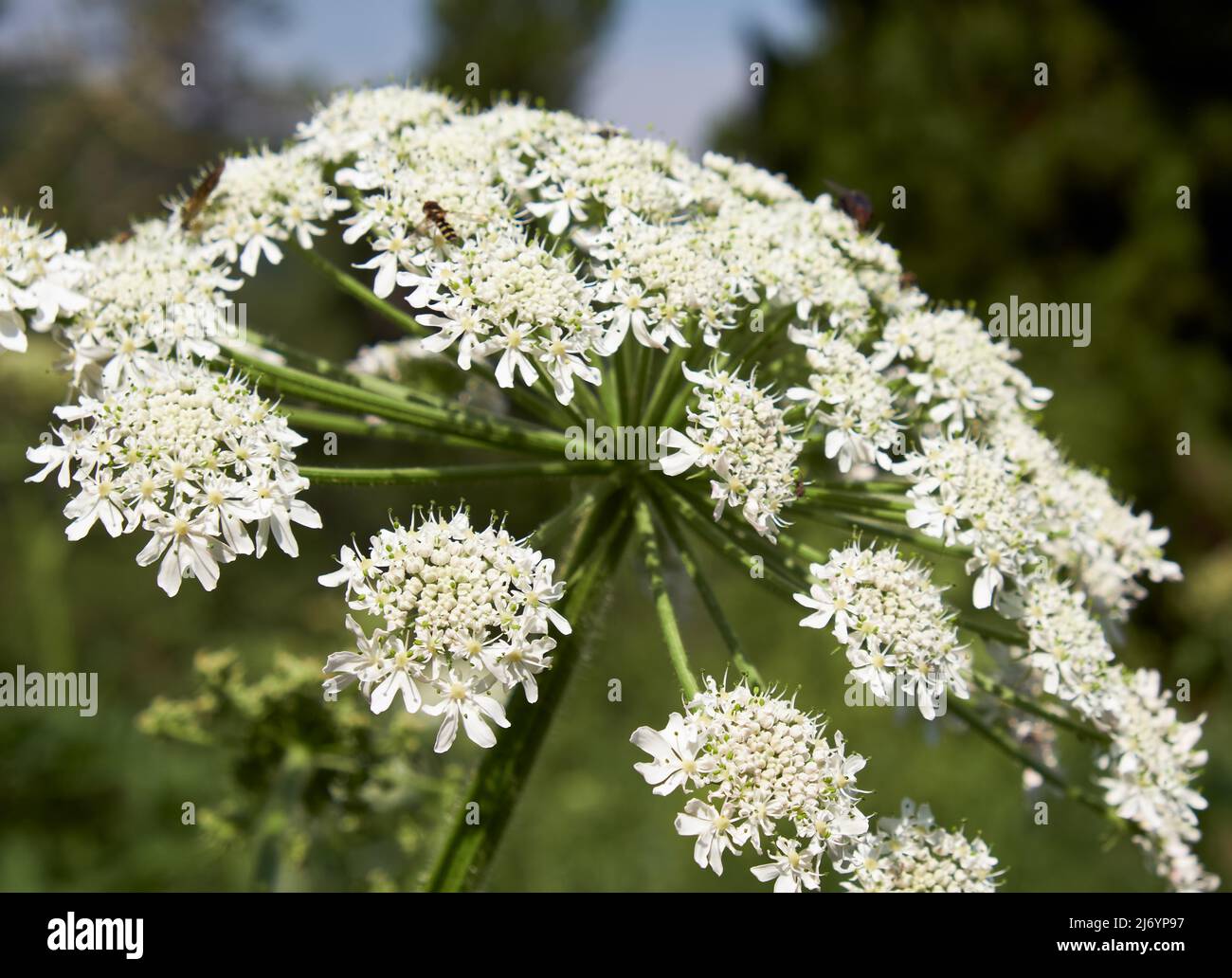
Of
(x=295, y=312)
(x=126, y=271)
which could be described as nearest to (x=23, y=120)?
(x=295, y=312)

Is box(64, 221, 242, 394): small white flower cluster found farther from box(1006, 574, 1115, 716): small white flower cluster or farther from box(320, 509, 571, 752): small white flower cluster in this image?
box(1006, 574, 1115, 716): small white flower cluster

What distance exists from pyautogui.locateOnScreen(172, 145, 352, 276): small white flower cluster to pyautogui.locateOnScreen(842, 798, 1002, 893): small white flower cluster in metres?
3.29

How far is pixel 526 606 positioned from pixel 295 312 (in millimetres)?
34605

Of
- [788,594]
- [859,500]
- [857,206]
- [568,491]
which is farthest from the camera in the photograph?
[568,491]

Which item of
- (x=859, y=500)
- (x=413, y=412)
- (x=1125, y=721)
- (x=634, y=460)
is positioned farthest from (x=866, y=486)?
(x=413, y=412)

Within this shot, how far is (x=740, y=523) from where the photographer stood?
4344 mm

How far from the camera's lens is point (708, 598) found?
3.99 m

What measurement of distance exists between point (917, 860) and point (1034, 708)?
0.92 m

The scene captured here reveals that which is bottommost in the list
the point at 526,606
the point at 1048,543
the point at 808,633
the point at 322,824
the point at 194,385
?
the point at 322,824

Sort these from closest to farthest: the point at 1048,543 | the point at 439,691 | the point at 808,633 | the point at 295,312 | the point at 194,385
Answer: the point at 439,691 → the point at 194,385 → the point at 1048,543 → the point at 808,633 → the point at 295,312

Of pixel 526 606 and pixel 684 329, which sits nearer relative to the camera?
pixel 526 606

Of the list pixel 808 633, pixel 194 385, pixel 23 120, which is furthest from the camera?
pixel 23 120

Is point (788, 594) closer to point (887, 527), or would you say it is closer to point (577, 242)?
point (887, 527)
